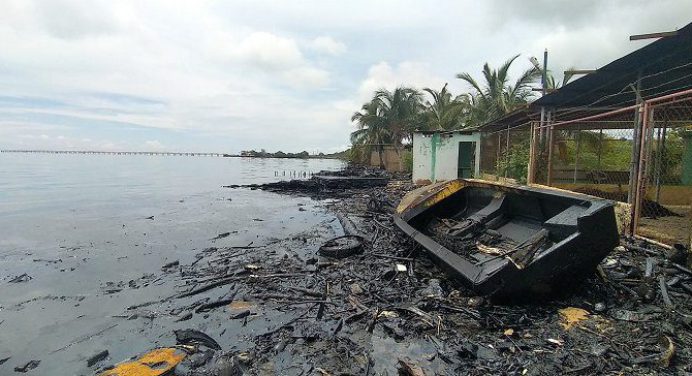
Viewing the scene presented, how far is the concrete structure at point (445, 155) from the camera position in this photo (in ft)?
57.3

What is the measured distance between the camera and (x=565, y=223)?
169 inches

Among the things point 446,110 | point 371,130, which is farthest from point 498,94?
point 371,130

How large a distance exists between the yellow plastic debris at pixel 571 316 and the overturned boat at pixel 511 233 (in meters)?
0.23

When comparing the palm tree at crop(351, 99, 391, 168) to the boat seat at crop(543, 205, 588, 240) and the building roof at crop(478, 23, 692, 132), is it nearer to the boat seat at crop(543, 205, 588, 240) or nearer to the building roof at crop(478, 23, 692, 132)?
the building roof at crop(478, 23, 692, 132)

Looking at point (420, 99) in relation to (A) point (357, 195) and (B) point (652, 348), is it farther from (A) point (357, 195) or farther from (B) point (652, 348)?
(B) point (652, 348)

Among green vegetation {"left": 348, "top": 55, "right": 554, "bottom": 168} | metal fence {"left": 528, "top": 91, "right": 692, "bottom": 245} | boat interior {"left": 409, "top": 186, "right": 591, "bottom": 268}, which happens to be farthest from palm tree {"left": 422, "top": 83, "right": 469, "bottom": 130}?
boat interior {"left": 409, "top": 186, "right": 591, "bottom": 268}

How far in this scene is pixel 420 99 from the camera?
3459 centimetres

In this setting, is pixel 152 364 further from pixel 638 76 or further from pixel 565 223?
pixel 638 76

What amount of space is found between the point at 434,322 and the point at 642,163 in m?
4.03

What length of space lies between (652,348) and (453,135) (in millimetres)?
15043

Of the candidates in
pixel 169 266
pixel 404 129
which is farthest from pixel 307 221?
pixel 404 129

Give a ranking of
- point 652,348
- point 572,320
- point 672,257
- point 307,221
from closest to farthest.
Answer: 1. point 652,348
2. point 572,320
3. point 672,257
4. point 307,221

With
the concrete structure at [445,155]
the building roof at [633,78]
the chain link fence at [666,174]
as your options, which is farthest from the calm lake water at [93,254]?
the building roof at [633,78]

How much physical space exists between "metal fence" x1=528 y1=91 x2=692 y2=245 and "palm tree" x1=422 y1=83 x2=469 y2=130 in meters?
11.2
